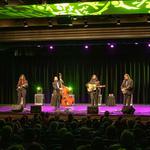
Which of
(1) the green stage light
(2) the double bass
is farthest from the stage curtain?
(1) the green stage light

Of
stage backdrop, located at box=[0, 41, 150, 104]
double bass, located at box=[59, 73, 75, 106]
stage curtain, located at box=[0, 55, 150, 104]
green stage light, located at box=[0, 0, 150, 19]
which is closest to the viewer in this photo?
green stage light, located at box=[0, 0, 150, 19]

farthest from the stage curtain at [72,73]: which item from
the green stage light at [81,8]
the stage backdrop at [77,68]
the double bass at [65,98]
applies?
the green stage light at [81,8]

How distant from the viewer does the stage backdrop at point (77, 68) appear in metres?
21.5

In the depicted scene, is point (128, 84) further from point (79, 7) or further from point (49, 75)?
point (49, 75)

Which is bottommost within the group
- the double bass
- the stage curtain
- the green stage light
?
the double bass

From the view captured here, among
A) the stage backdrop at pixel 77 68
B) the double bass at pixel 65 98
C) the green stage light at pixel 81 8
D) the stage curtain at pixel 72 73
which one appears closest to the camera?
the green stage light at pixel 81 8

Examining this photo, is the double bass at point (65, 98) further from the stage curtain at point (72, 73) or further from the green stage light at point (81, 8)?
the green stage light at point (81, 8)

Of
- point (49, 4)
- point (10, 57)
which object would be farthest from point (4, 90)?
point (49, 4)

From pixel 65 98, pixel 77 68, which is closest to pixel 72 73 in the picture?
pixel 77 68

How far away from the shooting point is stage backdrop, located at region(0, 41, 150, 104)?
70.7ft

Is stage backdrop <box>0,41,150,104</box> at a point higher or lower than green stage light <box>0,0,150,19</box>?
lower

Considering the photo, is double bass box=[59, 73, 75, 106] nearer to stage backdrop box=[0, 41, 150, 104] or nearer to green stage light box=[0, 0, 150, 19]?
stage backdrop box=[0, 41, 150, 104]

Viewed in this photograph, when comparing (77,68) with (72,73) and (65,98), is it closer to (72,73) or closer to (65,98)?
(72,73)

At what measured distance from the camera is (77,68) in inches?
897
